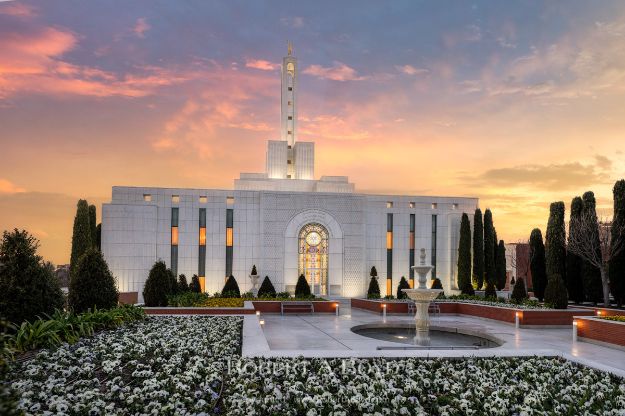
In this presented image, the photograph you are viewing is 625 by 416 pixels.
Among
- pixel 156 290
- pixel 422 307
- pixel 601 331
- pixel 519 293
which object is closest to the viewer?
pixel 601 331

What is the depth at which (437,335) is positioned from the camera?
60.0ft

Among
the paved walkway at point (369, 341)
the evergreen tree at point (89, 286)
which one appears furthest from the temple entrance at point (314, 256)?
the evergreen tree at point (89, 286)

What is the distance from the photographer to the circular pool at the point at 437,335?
16219mm

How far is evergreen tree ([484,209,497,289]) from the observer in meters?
34.7

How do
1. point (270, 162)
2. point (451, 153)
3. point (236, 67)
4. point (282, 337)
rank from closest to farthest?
point (282, 337), point (236, 67), point (451, 153), point (270, 162)

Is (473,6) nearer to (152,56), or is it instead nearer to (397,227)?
(152,56)

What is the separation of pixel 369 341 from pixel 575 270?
57.9ft

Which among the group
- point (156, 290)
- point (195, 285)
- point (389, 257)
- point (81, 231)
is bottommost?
point (195, 285)

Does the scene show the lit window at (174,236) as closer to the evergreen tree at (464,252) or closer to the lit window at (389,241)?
the lit window at (389,241)

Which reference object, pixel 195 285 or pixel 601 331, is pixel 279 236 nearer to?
pixel 195 285

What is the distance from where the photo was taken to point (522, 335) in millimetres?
17172

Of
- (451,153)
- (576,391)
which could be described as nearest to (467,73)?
(451,153)

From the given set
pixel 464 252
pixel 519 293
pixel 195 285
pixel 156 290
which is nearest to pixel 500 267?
pixel 464 252

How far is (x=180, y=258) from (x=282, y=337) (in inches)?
707
